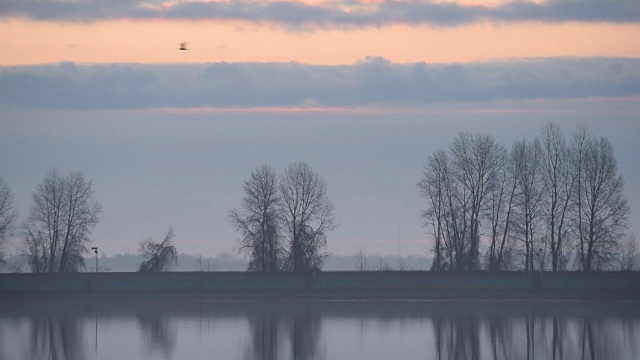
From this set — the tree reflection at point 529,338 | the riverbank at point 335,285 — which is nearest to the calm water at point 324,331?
the tree reflection at point 529,338

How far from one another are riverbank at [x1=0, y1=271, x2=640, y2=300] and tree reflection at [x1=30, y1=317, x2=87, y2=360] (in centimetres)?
1986

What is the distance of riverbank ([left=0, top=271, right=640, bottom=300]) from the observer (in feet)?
237

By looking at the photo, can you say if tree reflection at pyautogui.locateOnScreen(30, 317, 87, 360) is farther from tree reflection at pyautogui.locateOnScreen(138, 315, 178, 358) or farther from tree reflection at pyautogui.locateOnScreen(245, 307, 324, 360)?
tree reflection at pyautogui.locateOnScreen(245, 307, 324, 360)

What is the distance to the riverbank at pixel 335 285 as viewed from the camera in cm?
7219

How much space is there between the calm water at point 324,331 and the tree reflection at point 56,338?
0.04 meters

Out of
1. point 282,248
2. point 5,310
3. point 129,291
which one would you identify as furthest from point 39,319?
point 282,248

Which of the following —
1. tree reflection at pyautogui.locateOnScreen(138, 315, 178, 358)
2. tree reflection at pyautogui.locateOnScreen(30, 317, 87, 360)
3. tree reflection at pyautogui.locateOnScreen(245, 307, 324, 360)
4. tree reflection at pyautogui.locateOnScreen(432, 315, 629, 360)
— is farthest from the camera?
tree reflection at pyautogui.locateOnScreen(138, 315, 178, 358)

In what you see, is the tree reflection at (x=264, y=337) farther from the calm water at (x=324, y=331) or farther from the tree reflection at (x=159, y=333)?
the tree reflection at (x=159, y=333)

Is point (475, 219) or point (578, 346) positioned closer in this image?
point (578, 346)

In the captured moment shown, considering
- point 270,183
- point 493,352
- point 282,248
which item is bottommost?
point 493,352

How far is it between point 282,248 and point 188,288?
725cm

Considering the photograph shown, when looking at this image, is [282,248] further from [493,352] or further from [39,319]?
[493,352]

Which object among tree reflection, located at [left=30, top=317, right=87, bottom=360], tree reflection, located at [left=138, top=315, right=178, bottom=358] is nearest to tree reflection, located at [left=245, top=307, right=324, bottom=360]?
tree reflection, located at [left=138, top=315, right=178, bottom=358]

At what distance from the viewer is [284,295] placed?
244 feet
